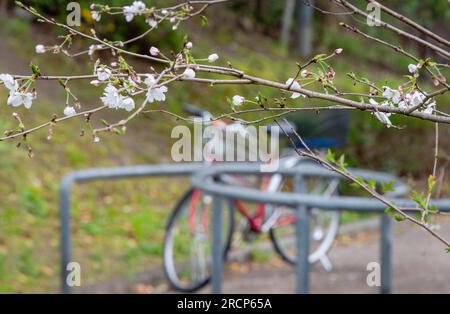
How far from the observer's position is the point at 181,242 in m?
6.60

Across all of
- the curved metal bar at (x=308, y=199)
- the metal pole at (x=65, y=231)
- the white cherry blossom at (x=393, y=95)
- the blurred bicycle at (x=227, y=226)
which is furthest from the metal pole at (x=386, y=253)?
the white cherry blossom at (x=393, y=95)

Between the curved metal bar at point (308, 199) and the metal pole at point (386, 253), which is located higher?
the curved metal bar at point (308, 199)

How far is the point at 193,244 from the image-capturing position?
238 inches

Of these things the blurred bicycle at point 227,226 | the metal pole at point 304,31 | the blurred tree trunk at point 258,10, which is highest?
the blurred tree trunk at point 258,10

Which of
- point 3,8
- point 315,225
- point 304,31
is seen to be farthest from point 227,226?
point 304,31

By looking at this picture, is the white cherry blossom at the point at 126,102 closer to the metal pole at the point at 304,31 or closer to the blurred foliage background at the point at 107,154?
the blurred foliage background at the point at 107,154

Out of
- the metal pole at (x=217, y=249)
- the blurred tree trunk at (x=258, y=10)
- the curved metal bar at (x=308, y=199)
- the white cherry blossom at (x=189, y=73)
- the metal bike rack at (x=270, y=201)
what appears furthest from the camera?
the blurred tree trunk at (x=258, y=10)

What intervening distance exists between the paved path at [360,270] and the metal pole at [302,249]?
60cm

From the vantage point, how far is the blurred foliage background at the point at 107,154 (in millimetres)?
6195

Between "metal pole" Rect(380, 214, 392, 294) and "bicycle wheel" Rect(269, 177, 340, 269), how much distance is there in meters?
1.58

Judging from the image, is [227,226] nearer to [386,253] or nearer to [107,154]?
[386,253]

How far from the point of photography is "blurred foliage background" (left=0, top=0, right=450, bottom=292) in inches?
244
